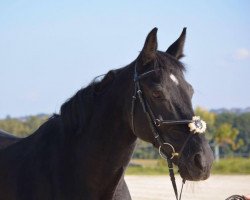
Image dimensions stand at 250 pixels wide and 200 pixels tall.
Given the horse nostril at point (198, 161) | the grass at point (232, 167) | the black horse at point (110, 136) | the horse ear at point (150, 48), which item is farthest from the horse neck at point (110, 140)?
the grass at point (232, 167)

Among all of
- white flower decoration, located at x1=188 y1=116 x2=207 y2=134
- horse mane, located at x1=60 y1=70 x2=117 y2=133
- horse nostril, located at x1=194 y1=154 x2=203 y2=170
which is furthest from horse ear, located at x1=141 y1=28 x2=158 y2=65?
horse nostril, located at x1=194 y1=154 x2=203 y2=170

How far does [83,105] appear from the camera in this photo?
178 inches

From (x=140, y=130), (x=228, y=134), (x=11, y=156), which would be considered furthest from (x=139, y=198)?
(x=228, y=134)

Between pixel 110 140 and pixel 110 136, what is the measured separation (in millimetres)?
34

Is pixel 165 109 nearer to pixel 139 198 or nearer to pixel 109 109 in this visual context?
pixel 109 109

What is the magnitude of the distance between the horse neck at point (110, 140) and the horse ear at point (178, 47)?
0.39m

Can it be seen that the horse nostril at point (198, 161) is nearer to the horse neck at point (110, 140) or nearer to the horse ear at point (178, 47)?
the horse neck at point (110, 140)

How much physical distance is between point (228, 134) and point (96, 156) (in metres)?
43.4

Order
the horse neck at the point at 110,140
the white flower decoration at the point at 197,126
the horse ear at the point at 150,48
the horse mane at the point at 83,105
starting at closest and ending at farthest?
the white flower decoration at the point at 197,126 → the horse ear at the point at 150,48 → the horse neck at the point at 110,140 → the horse mane at the point at 83,105

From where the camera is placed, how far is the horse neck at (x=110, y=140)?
4.19 meters

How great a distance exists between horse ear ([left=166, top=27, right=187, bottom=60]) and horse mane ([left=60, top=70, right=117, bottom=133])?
0.54 metres

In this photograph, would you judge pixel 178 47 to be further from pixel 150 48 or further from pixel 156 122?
pixel 156 122

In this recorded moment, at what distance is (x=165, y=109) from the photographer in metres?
3.76

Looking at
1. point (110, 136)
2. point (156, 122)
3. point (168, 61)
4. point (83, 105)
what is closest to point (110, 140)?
point (110, 136)
